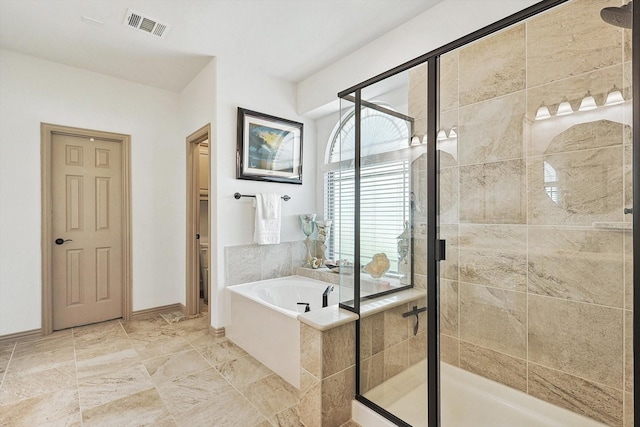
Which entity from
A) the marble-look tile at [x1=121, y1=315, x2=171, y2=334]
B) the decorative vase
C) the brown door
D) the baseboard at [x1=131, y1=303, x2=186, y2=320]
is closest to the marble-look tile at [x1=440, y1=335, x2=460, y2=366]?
the decorative vase

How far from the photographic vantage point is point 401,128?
1.60 metres

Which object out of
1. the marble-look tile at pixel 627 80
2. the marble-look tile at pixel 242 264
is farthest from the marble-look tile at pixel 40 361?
the marble-look tile at pixel 627 80

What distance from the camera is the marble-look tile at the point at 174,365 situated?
2.18m

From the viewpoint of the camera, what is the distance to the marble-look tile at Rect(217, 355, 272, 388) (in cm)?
214

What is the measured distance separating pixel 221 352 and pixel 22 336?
6.17ft

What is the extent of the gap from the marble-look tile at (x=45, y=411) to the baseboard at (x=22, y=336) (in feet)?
4.12

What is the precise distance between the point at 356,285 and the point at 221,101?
221cm

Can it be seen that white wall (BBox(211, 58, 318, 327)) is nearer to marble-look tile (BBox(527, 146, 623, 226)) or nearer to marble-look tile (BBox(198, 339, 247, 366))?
marble-look tile (BBox(198, 339, 247, 366))

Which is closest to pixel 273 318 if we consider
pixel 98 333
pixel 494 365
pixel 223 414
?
pixel 223 414

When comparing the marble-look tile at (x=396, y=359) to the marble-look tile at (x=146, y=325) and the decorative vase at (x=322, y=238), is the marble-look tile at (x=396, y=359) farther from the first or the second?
the marble-look tile at (x=146, y=325)

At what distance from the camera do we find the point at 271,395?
197 cm

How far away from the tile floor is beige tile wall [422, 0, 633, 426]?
2.90ft

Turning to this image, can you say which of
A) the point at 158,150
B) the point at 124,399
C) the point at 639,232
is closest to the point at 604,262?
the point at 639,232

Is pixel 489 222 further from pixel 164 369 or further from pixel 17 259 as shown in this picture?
pixel 17 259
